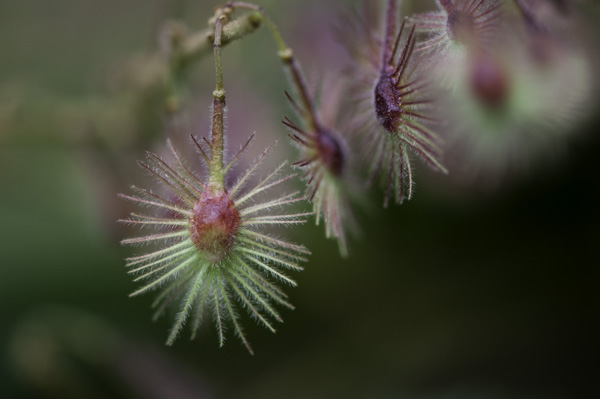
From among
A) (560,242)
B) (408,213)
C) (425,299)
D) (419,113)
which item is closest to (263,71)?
(408,213)

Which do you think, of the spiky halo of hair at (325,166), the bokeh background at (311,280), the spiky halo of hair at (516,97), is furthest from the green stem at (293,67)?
the bokeh background at (311,280)

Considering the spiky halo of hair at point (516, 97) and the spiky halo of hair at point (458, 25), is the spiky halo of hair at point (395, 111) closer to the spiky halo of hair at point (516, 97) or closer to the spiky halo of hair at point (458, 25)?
the spiky halo of hair at point (458, 25)

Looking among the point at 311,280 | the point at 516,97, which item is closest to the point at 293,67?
the point at 516,97

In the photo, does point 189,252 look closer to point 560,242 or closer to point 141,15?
point 560,242

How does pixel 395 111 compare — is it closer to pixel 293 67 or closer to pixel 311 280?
pixel 293 67

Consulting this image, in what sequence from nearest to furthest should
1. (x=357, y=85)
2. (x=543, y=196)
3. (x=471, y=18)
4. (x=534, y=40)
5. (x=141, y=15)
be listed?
(x=471, y=18), (x=357, y=85), (x=534, y=40), (x=543, y=196), (x=141, y=15)

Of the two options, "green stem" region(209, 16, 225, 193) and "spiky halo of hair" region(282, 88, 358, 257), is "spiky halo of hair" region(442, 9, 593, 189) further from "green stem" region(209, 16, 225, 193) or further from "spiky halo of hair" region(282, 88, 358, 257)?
"green stem" region(209, 16, 225, 193)
